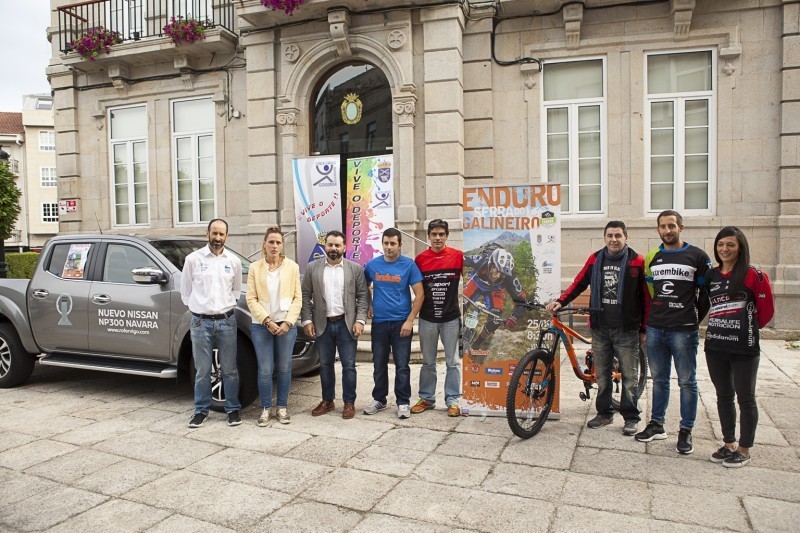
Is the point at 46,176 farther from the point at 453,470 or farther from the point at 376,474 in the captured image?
the point at 453,470

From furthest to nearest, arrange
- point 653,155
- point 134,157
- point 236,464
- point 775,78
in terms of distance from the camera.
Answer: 1. point 134,157
2. point 653,155
3. point 775,78
4. point 236,464

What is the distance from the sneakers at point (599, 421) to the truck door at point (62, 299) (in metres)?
5.37

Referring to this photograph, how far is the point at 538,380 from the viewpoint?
211 inches

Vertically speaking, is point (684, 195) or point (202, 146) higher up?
point (202, 146)

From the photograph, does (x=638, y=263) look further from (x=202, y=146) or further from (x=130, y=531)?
(x=202, y=146)

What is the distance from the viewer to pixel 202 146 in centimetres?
1258

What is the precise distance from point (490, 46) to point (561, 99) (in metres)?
1.51

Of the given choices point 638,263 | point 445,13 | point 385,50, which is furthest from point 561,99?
point 638,263

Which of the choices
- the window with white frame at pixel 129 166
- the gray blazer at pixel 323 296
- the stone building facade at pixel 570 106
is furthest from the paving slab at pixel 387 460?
the window with white frame at pixel 129 166

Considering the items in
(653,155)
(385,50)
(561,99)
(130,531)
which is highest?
(385,50)

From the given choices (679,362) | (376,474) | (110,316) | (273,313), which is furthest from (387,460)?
(110,316)

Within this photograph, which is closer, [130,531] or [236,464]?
[130,531]

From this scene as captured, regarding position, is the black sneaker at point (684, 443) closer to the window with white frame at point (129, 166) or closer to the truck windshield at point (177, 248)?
the truck windshield at point (177, 248)

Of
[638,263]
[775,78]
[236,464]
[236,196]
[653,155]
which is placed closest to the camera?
[236,464]
